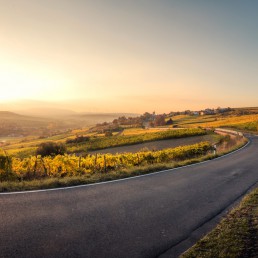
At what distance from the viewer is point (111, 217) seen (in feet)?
22.2

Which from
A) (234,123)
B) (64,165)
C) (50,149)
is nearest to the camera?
(64,165)

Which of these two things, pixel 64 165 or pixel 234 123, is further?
pixel 234 123

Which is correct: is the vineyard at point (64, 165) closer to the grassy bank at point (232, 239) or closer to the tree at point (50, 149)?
the grassy bank at point (232, 239)

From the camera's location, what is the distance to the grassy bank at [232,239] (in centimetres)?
504

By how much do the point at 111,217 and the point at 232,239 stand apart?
3.02 meters

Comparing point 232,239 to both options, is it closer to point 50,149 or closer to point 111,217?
point 111,217

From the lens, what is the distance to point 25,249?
5008 millimetres

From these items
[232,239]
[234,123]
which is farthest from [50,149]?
[234,123]

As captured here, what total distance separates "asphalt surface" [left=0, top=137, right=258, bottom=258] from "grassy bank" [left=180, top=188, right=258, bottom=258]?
465 mm

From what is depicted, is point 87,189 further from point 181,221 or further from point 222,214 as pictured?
point 222,214

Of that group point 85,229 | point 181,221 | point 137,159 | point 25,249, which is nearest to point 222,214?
point 181,221

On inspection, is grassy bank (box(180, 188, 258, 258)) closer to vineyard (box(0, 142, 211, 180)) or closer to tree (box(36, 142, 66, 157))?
vineyard (box(0, 142, 211, 180))

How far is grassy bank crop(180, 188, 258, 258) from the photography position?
198 inches

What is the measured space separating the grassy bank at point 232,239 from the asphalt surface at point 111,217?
465mm
